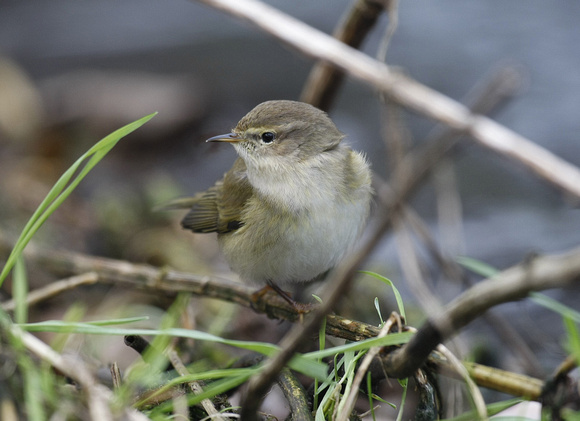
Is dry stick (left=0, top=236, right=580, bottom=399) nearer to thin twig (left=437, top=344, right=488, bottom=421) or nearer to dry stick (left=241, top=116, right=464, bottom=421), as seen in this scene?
thin twig (left=437, top=344, right=488, bottom=421)

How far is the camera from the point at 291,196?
9.80 feet

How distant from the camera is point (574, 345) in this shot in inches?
63.6

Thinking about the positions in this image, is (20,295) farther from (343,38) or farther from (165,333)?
(343,38)

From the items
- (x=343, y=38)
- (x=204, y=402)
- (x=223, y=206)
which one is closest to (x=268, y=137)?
(x=223, y=206)

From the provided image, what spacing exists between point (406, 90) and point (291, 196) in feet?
2.54

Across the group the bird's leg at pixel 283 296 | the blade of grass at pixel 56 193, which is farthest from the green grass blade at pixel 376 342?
the bird's leg at pixel 283 296

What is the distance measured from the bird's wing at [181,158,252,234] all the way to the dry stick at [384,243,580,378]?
168 centimetres

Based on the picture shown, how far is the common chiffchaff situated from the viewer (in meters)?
2.95

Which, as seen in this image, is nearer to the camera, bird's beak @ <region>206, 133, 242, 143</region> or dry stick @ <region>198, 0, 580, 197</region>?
dry stick @ <region>198, 0, 580, 197</region>

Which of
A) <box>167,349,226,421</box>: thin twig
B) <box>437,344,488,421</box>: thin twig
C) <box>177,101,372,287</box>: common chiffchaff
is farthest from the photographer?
<box>177,101,372,287</box>: common chiffchaff

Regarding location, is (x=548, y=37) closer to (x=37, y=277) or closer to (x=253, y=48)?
(x=253, y=48)

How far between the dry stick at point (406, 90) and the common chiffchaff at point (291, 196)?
350 mm

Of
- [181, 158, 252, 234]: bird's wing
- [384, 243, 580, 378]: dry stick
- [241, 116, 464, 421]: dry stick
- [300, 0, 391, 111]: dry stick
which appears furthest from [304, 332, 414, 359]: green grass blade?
[300, 0, 391, 111]: dry stick

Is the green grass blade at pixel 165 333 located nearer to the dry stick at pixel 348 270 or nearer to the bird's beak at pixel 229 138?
the dry stick at pixel 348 270
